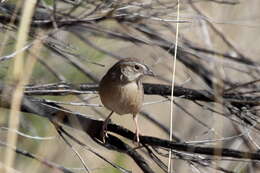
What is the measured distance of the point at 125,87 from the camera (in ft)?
15.0

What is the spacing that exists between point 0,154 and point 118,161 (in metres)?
1.82

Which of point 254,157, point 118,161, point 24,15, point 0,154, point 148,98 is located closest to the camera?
point 24,15

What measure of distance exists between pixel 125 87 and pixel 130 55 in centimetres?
136

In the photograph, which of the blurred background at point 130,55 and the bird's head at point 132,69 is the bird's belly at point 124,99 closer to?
the bird's head at point 132,69

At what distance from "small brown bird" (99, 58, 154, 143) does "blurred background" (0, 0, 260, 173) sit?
16 cm

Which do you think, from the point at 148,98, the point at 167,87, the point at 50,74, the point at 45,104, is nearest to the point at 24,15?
the point at 45,104

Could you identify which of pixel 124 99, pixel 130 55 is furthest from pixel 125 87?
pixel 130 55

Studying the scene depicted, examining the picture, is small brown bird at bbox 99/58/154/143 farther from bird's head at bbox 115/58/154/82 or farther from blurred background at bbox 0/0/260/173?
blurred background at bbox 0/0/260/173

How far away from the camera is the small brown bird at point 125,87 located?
4.45 meters

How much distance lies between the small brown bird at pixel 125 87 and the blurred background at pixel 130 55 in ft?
0.54

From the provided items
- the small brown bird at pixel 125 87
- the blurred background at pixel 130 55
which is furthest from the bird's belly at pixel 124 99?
the blurred background at pixel 130 55

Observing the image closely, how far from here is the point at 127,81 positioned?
15.1ft

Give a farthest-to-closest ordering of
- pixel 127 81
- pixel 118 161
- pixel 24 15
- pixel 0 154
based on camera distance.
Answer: pixel 0 154, pixel 127 81, pixel 118 161, pixel 24 15

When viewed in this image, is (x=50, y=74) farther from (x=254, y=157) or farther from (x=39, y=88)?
(x=254, y=157)
